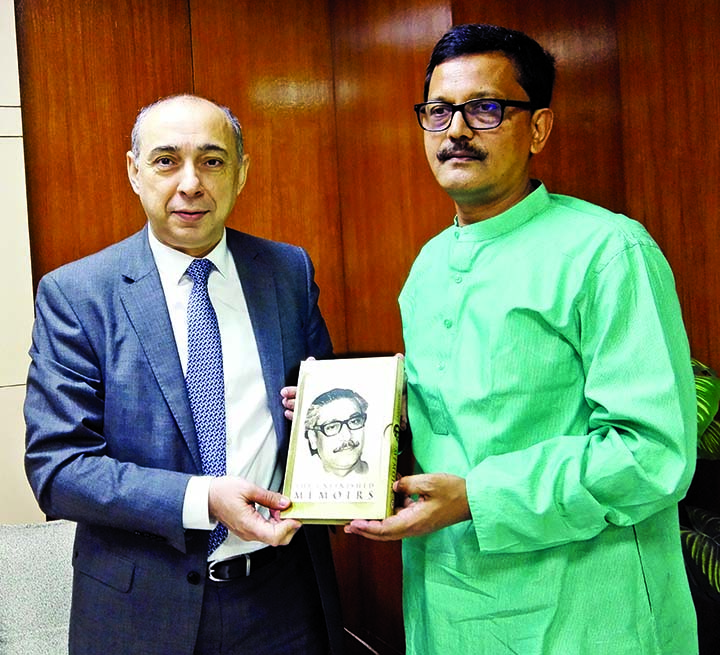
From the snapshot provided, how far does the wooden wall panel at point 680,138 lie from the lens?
7.97ft

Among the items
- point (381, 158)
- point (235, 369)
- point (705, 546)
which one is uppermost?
point (381, 158)

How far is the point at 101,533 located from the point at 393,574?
182 cm

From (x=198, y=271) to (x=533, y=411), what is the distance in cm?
75

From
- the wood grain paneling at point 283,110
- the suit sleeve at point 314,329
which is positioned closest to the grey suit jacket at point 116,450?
the suit sleeve at point 314,329

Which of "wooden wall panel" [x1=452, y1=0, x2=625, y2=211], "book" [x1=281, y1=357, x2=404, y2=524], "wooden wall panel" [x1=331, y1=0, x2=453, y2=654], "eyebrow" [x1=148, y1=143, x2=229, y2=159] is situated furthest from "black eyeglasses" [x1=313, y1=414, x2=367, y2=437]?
"wooden wall panel" [x1=452, y1=0, x2=625, y2=211]

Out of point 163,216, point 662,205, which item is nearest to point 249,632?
point 163,216

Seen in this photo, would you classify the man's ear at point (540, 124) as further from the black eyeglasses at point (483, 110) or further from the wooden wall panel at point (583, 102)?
the wooden wall panel at point (583, 102)

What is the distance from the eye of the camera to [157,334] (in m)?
1.57

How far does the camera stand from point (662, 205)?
2658 millimetres

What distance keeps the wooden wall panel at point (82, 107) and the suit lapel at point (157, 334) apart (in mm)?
1612

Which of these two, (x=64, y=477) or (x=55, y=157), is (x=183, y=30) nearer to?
(x=55, y=157)

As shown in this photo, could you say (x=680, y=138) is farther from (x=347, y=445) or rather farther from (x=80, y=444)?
(x=80, y=444)

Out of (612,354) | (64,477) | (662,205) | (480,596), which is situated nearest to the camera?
(612,354)

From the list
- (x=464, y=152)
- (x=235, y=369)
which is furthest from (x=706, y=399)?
(x=235, y=369)
